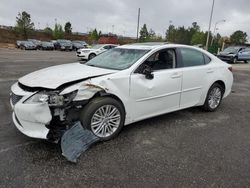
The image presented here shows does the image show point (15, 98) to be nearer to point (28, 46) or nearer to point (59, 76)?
point (59, 76)

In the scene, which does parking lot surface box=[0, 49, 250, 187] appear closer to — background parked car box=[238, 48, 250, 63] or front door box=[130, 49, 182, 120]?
front door box=[130, 49, 182, 120]

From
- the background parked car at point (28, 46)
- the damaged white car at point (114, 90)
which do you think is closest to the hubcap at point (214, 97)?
the damaged white car at point (114, 90)

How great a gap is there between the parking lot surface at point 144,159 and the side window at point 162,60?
1064 millimetres

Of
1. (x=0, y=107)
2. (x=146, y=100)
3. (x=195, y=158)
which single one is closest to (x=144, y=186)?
(x=195, y=158)

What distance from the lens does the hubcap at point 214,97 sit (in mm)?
5265

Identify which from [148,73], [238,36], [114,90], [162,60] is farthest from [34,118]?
[238,36]

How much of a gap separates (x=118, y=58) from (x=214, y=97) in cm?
241

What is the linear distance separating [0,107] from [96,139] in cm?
276

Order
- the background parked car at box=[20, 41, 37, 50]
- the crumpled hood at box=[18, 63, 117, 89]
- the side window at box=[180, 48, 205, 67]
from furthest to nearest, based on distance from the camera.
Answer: the background parked car at box=[20, 41, 37, 50] → the side window at box=[180, 48, 205, 67] → the crumpled hood at box=[18, 63, 117, 89]

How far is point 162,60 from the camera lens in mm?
4547

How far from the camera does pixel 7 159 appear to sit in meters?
3.08

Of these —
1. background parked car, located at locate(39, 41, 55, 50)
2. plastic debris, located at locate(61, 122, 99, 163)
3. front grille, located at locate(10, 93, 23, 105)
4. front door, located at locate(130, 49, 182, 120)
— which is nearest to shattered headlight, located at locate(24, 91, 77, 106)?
front grille, located at locate(10, 93, 23, 105)

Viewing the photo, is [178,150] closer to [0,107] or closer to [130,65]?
[130,65]

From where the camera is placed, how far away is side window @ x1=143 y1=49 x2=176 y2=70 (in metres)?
4.34
